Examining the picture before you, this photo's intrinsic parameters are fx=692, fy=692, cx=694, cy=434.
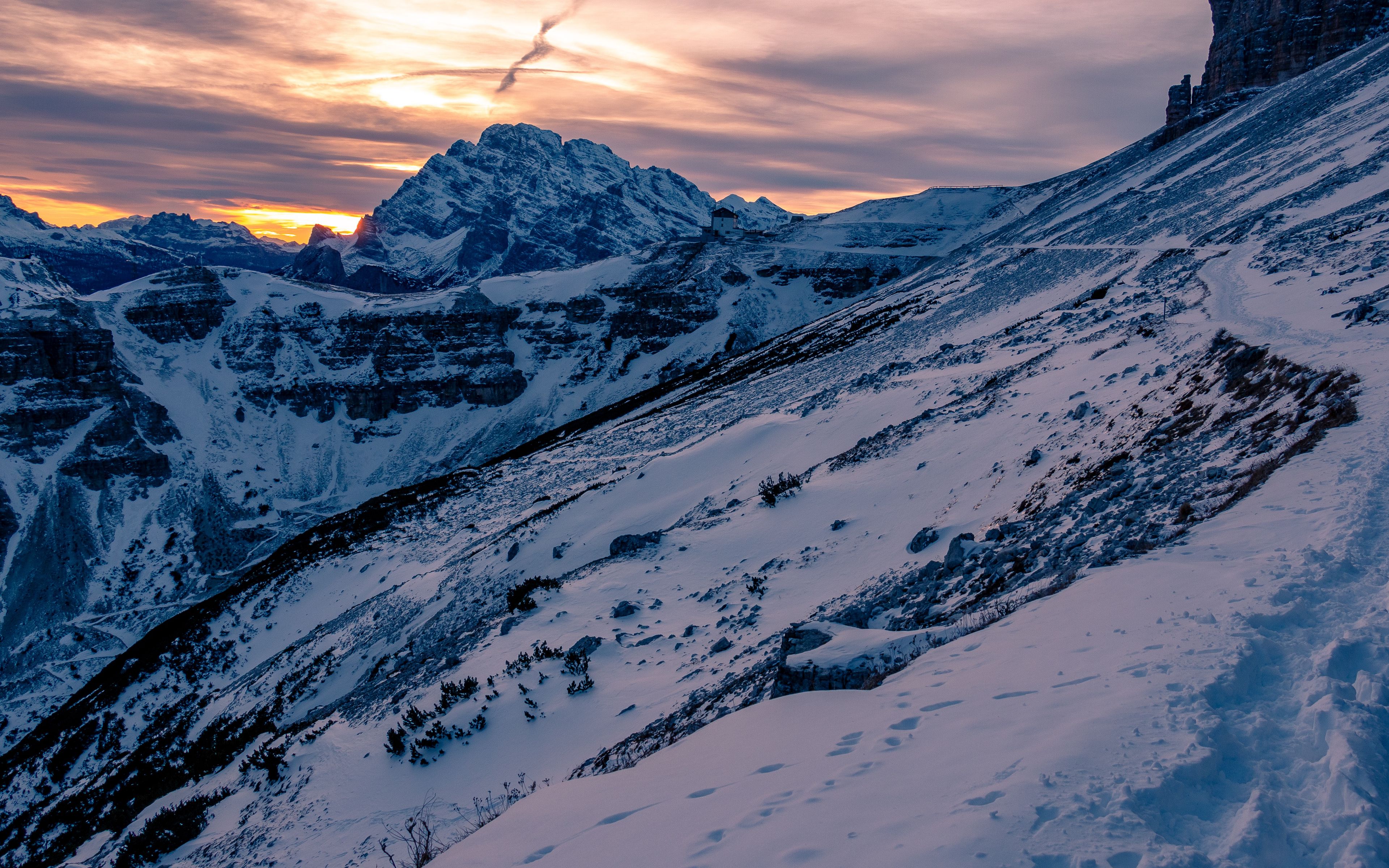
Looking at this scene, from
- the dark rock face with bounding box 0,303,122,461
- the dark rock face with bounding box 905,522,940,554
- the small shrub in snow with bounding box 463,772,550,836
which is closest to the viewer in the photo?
the small shrub in snow with bounding box 463,772,550,836

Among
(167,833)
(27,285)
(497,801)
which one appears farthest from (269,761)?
(27,285)

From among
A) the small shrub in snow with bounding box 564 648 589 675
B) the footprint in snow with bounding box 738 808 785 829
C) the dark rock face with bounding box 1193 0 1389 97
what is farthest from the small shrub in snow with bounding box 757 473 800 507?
the dark rock face with bounding box 1193 0 1389 97

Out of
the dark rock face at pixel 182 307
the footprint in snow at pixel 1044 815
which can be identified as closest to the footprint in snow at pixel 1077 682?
the footprint in snow at pixel 1044 815

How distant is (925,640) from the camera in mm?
7738

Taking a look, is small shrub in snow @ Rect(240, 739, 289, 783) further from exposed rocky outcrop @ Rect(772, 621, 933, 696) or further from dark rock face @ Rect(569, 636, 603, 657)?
exposed rocky outcrop @ Rect(772, 621, 933, 696)

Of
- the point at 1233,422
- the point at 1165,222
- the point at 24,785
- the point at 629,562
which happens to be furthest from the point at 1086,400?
the point at 24,785

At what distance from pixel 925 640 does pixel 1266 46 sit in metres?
101

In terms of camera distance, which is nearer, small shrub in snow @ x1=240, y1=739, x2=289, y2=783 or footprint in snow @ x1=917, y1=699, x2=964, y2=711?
footprint in snow @ x1=917, y1=699, x2=964, y2=711

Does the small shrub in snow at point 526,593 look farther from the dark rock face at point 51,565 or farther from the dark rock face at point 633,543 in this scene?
the dark rock face at point 51,565

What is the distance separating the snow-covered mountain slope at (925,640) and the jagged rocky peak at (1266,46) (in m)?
54.4

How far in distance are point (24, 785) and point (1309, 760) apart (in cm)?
4770

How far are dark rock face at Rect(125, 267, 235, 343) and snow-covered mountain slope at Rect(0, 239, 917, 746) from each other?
263 mm

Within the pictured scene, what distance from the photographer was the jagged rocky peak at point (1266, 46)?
69.1 metres

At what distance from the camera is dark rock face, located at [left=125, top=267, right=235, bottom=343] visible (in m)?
91.8
